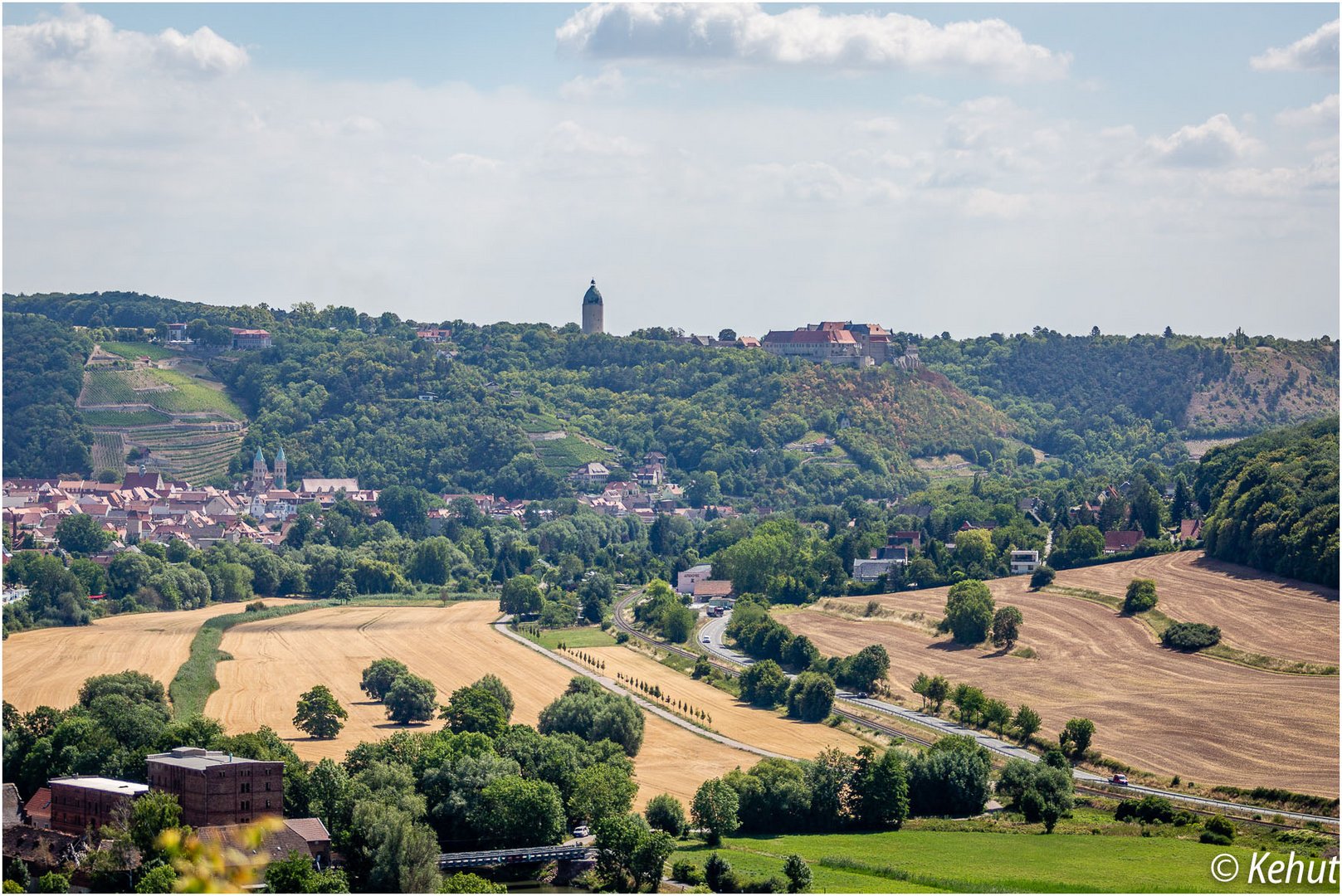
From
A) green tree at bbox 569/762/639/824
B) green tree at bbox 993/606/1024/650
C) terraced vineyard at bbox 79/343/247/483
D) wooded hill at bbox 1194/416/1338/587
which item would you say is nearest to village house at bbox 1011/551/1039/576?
wooded hill at bbox 1194/416/1338/587

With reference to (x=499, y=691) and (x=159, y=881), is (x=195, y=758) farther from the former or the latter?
(x=499, y=691)

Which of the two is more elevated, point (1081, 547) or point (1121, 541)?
point (1121, 541)

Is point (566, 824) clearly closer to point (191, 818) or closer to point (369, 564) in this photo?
point (191, 818)

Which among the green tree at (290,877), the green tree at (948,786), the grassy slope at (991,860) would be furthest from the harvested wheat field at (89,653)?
the green tree at (948,786)

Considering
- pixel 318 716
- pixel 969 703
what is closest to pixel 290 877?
pixel 318 716

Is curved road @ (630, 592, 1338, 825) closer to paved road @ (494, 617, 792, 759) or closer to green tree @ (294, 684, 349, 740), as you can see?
paved road @ (494, 617, 792, 759)

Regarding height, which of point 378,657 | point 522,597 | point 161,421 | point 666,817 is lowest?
point 378,657
